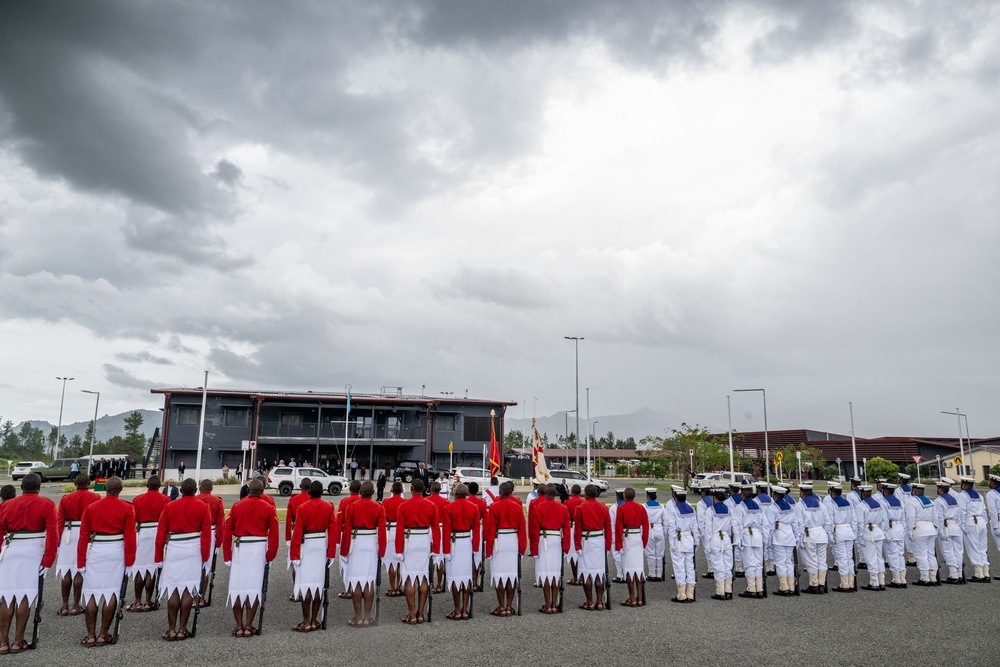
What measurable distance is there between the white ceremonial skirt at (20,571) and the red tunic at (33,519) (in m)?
0.12

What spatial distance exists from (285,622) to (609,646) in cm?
421

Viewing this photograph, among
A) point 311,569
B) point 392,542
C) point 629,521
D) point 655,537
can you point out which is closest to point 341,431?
point 655,537

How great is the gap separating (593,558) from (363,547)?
3.39 m

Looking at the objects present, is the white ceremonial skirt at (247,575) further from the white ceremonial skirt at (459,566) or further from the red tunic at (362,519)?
the white ceremonial skirt at (459,566)

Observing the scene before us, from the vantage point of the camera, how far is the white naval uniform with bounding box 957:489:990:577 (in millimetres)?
12055

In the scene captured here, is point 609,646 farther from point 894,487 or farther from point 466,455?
point 466,455

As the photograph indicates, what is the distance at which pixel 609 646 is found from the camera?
7613 millimetres

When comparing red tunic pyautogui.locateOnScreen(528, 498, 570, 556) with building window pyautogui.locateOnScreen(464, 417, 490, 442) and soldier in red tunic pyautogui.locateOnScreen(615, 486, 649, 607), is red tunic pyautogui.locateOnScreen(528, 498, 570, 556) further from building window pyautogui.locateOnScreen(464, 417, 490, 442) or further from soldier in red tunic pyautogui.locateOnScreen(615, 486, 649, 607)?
building window pyautogui.locateOnScreen(464, 417, 490, 442)

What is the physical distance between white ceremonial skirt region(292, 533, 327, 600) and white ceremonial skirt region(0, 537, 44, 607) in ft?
9.45

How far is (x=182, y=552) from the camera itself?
A: 7879 mm

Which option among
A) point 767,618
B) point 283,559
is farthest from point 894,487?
point 283,559

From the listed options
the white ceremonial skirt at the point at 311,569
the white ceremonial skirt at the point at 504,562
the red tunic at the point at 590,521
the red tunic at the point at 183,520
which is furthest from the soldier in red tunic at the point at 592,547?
the red tunic at the point at 183,520

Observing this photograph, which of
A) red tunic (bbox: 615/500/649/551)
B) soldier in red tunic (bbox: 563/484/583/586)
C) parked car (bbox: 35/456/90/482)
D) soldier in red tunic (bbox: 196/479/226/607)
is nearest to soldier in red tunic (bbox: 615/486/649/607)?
red tunic (bbox: 615/500/649/551)

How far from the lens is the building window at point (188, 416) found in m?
44.1
